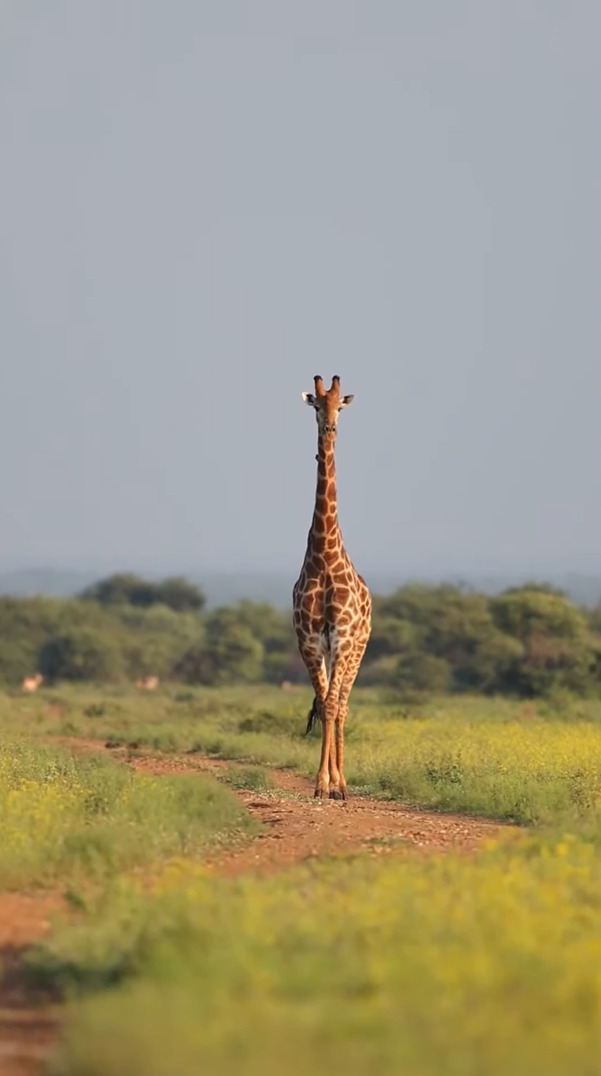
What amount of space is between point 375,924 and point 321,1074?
6.84 feet

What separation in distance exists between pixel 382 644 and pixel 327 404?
33.6 meters

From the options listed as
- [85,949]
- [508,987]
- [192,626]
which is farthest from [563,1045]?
[192,626]

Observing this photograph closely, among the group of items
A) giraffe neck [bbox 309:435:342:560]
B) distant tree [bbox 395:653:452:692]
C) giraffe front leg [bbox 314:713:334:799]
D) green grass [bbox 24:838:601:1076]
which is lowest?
green grass [bbox 24:838:601:1076]

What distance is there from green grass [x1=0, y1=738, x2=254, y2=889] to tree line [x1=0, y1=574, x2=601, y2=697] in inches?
899

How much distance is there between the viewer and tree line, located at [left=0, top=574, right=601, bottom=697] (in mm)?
39375

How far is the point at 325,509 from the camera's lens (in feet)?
57.0

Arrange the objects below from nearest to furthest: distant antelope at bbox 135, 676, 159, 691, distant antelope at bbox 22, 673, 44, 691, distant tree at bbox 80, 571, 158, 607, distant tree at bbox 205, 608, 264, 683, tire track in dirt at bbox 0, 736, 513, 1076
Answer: tire track in dirt at bbox 0, 736, 513, 1076 < distant antelope at bbox 22, 673, 44, 691 < distant antelope at bbox 135, 676, 159, 691 < distant tree at bbox 205, 608, 264, 683 < distant tree at bbox 80, 571, 158, 607

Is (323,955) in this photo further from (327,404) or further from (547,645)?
(547,645)

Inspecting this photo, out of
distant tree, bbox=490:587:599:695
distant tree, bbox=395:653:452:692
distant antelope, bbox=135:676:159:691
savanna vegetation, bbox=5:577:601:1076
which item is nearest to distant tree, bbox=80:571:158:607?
distant antelope, bbox=135:676:159:691

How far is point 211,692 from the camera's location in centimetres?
3909

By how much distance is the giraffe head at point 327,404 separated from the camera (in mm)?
16922

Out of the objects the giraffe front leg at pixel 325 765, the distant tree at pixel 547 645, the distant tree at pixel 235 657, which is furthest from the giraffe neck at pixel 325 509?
the distant tree at pixel 235 657

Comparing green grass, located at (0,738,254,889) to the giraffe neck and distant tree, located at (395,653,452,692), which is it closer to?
the giraffe neck

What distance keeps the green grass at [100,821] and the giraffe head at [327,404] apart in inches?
149
